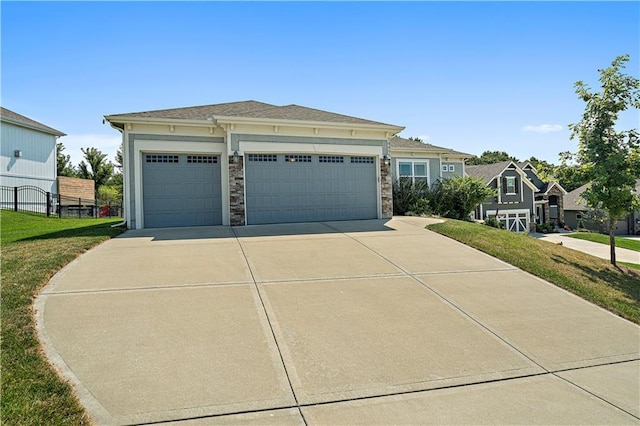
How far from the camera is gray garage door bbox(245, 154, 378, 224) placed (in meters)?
13.2

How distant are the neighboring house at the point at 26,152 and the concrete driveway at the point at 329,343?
63.3 ft

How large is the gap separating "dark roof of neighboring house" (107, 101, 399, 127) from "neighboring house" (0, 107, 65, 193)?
566 inches

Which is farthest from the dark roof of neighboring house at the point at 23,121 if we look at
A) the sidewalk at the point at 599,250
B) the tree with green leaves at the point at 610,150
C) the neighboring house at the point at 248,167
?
the sidewalk at the point at 599,250

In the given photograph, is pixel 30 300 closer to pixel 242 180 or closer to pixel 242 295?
pixel 242 295

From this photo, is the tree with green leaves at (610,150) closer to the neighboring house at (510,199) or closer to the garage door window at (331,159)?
the garage door window at (331,159)

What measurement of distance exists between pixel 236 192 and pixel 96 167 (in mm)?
29460

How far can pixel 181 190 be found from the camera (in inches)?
506

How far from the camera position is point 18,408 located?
121 inches

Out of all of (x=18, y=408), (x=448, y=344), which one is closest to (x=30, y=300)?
(x=18, y=408)

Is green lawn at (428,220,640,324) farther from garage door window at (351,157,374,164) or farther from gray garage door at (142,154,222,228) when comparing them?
gray garage door at (142,154,222,228)

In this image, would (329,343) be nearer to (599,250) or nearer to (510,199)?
(599,250)

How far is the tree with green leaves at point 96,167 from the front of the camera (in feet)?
116

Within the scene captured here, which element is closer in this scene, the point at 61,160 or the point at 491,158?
the point at 61,160

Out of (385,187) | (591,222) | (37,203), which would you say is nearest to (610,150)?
(385,187)
